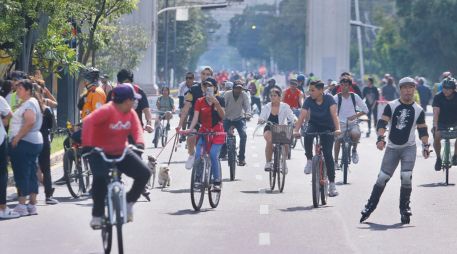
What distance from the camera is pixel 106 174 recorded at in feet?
40.1

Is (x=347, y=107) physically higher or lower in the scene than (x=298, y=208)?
higher

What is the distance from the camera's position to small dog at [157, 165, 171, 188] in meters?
19.9

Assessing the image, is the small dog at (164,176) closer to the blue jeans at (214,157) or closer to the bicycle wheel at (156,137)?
the blue jeans at (214,157)

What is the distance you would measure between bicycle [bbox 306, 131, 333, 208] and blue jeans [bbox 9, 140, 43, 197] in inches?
143

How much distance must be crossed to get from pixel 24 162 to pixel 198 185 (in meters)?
2.19

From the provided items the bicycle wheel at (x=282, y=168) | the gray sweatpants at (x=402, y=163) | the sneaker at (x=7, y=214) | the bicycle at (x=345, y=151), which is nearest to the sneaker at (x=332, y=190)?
the bicycle wheel at (x=282, y=168)

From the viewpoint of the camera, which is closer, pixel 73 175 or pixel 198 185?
pixel 198 185

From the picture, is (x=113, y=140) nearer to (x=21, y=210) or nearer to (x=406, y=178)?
(x=21, y=210)

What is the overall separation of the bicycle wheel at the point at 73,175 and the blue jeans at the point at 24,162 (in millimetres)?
2072

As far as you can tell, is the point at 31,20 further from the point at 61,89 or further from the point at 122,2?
the point at 61,89

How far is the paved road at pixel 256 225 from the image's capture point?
43.6 ft

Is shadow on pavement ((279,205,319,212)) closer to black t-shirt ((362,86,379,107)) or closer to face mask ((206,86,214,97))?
face mask ((206,86,214,97))

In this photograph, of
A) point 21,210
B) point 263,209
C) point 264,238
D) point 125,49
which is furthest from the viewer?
point 125,49

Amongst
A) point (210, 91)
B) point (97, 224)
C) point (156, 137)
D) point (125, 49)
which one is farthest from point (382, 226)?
point (125, 49)
